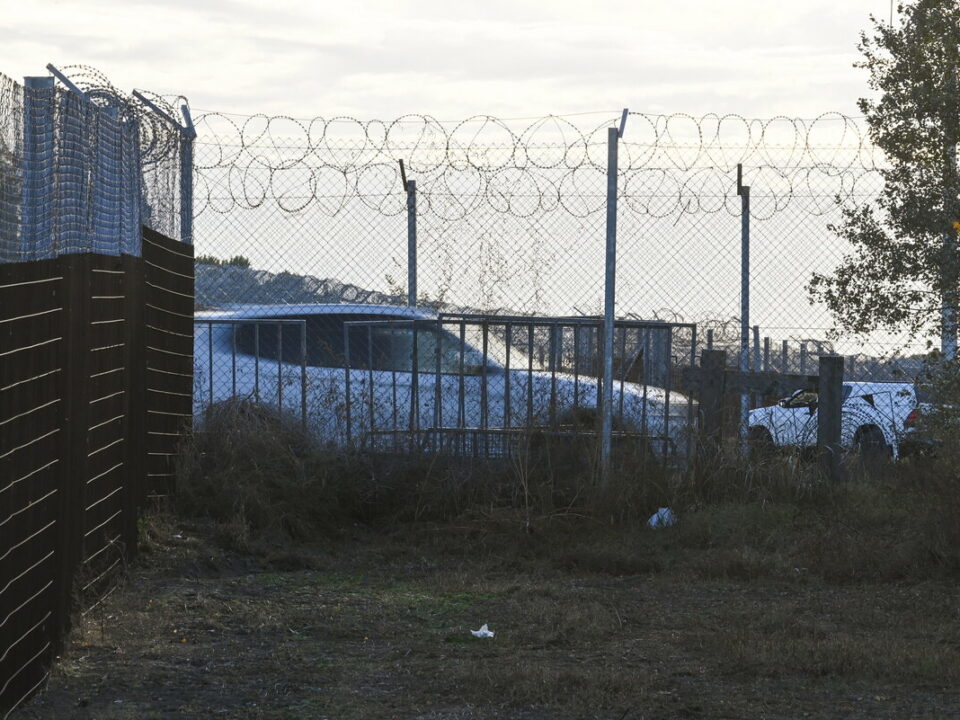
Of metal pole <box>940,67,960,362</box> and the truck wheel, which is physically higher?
metal pole <box>940,67,960,362</box>

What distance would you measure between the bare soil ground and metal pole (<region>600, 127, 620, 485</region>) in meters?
0.73

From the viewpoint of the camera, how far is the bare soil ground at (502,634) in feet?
15.9

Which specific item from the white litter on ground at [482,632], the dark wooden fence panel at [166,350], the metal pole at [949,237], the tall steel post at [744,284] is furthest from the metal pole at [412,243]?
the white litter on ground at [482,632]

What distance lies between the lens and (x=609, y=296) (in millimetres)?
9070

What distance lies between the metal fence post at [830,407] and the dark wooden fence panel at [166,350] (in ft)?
14.4

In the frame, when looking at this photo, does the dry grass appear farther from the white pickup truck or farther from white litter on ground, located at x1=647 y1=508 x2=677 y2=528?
the white pickup truck

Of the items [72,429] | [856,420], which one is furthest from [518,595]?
[856,420]

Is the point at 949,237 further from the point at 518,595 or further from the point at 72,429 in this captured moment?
the point at 72,429

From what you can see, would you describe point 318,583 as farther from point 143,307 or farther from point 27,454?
point 27,454

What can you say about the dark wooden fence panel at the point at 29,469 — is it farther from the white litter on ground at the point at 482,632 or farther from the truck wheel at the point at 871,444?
the truck wheel at the point at 871,444

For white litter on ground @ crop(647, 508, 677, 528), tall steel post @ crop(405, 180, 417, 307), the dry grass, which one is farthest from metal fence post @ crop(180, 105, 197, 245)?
white litter on ground @ crop(647, 508, 677, 528)

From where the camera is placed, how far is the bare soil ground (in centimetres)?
484

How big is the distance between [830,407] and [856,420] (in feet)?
8.73

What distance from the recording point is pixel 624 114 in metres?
9.20
